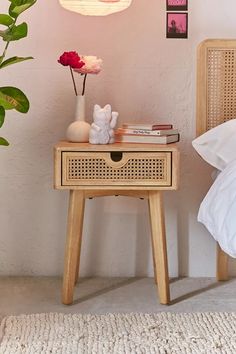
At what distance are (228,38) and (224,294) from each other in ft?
3.54

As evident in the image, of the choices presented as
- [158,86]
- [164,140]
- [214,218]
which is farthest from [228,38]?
[214,218]

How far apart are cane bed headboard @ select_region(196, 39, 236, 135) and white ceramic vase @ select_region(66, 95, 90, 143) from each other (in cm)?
53

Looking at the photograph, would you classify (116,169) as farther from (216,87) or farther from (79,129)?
(216,87)

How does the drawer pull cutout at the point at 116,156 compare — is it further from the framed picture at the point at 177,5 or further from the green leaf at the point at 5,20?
the framed picture at the point at 177,5

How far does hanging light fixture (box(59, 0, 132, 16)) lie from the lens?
2.86 m

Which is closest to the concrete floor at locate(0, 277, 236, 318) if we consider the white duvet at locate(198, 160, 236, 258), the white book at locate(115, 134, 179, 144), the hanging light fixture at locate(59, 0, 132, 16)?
the white duvet at locate(198, 160, 236, 258)

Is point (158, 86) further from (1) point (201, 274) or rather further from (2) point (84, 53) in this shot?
(1) point (201, 274)

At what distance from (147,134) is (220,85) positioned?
1.56ft

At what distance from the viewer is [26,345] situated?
224cm

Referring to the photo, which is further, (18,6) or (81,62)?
(81,62)

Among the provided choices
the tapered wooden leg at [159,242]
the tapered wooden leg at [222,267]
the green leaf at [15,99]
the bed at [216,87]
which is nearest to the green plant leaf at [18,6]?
the green leaf at [15,99]

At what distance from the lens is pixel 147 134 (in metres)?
2.79

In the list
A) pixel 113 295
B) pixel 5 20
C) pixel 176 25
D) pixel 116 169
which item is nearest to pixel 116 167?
pixel 116 169

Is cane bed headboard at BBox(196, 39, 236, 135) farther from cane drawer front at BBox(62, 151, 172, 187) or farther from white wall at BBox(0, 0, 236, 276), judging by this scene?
cane drawer front at BBox(62, 151, 172, 187)
